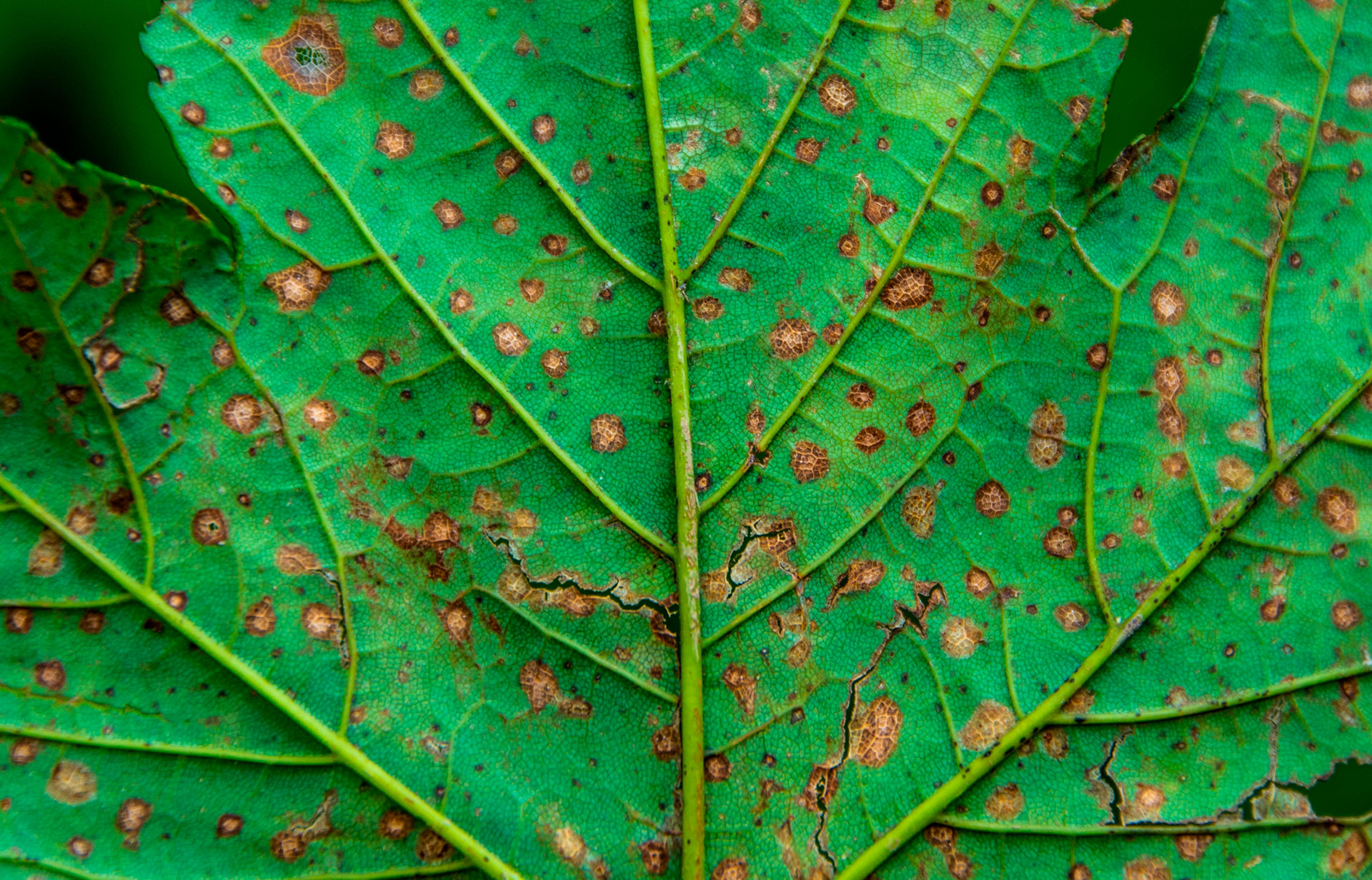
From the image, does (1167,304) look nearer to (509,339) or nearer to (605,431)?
(605,431)

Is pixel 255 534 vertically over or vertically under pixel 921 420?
under

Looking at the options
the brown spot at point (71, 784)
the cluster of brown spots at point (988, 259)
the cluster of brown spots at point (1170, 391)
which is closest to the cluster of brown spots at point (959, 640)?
the cluster of brown spots at point (1170, 391)

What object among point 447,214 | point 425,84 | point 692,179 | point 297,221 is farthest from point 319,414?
point 692,179

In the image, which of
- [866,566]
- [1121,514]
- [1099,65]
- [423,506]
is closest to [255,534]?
[423,506]

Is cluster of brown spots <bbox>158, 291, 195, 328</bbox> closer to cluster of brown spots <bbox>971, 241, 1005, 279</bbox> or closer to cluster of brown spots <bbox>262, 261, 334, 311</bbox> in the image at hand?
cluster of brown spots <bbox>262, 261, 334, 311</bbox>

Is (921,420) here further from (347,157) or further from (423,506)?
(347,157)
